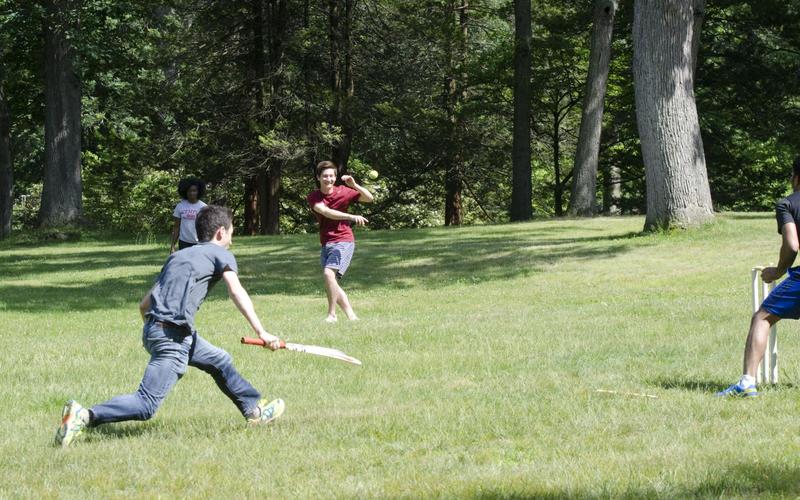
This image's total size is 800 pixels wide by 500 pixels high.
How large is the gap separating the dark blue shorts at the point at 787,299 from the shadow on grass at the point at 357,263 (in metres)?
11.2

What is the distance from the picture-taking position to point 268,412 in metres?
7.75

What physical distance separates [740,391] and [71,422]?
15.5 feet

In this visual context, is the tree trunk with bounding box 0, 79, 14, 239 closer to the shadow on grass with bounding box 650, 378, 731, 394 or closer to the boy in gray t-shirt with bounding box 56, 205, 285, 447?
the boy in gray t-shirt with bounding box 56, 205, 285, 447

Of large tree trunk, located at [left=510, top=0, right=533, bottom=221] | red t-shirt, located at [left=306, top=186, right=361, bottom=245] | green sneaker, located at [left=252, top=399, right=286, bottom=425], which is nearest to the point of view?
green sneaker, located at [left=252, top=399, right=286, bottom=425]

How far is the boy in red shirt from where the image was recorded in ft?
43.4

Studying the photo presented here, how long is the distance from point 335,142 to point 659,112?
15028 millimetres

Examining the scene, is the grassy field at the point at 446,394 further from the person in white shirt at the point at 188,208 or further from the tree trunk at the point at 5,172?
the tree trunk at the point at 5,172

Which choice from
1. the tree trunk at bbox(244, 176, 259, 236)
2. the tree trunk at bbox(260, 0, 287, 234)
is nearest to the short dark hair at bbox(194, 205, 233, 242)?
the tree trunk at bbox(260, 0, 287, 234)

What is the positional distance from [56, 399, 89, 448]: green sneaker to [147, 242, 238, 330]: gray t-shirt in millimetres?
765

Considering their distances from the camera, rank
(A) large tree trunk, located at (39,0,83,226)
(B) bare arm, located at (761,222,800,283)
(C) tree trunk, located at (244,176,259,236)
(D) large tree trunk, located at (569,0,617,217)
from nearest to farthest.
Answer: (B) bare arm, located at (761,222,800,283), (D) large tree trunk, located at (569,0,617,217), (A) large tree trunk, located at (39,0,83,226), (C) tree trunk, located at (244,176,259,236)

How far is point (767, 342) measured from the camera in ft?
27.0

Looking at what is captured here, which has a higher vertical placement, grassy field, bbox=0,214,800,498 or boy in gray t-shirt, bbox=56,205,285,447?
boy in gray t-shirt, bbox=56,205,285,447

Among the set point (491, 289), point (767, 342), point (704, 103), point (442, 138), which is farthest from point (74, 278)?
point (704, 103)

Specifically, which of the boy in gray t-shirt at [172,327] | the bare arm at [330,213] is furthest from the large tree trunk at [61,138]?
the boy in gray t-shirt at [172,327]
